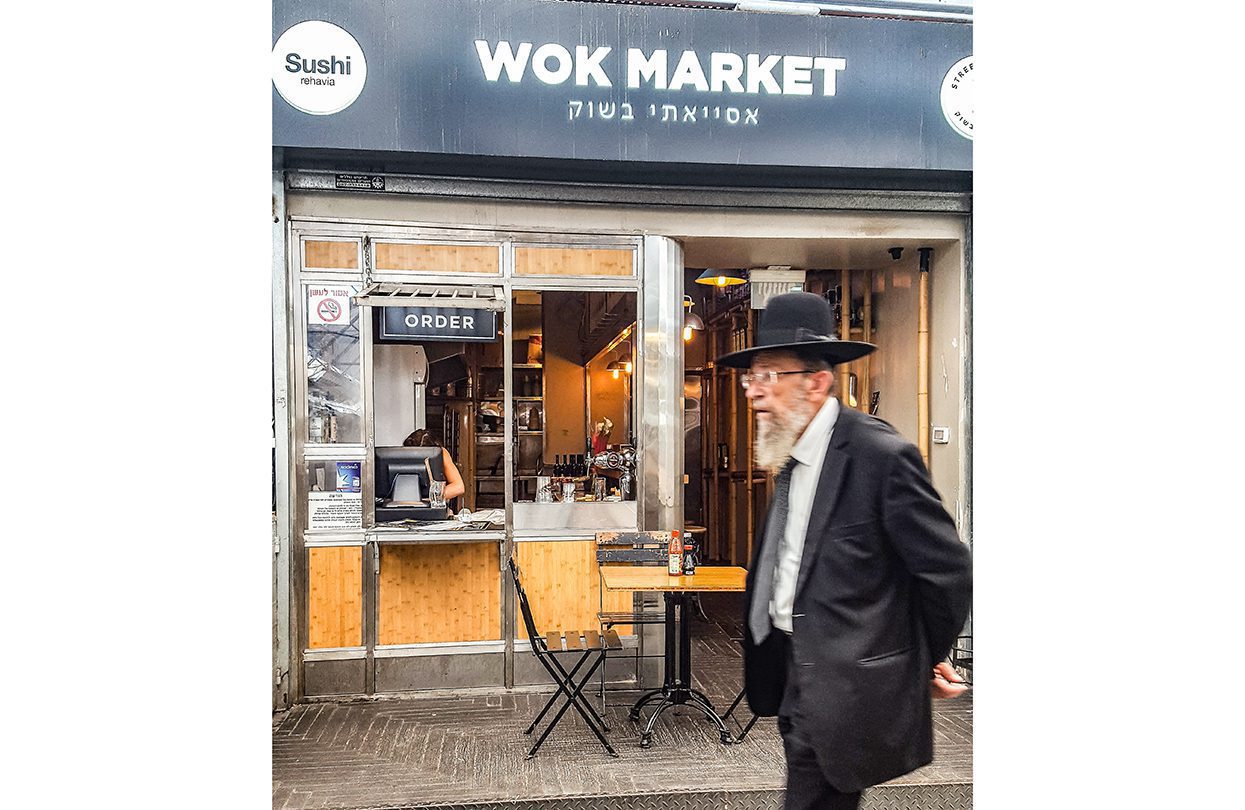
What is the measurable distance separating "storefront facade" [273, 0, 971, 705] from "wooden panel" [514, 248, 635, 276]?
18mm

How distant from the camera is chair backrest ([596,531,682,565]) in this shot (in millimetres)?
5941

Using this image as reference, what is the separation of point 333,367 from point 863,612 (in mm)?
4752

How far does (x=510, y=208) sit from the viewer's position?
21.1 ft

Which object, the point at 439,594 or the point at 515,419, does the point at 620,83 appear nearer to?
the point at 439,594

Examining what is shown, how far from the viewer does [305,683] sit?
6.27 meters

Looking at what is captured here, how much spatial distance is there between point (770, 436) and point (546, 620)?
3976 mm

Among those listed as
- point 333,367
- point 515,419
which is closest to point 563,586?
point 333,367

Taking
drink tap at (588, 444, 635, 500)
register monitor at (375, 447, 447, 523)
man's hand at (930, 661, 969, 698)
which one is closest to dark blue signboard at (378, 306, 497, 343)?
register monitor at (375, 447, 447, 523)

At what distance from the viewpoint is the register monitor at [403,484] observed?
641 centimetres

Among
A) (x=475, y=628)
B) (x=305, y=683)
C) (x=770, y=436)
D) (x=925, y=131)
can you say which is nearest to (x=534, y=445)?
(x=475, y=628)

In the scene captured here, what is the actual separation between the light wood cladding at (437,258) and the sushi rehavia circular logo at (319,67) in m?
1.05

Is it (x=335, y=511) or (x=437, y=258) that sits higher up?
(x=437, y=258)

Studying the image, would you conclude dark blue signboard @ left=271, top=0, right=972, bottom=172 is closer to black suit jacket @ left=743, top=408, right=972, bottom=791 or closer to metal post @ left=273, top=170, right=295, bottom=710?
metal post @ left=273, top=170, right=295, bottom=710

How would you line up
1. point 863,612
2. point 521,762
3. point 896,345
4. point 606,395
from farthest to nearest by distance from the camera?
point 606,395 < point 896,345 < point 521,762 < point 863,612
